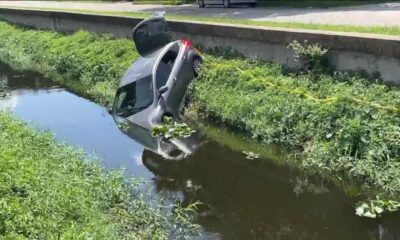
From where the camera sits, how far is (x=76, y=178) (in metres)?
8.36

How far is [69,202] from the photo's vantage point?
714 cm

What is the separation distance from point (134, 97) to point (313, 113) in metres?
4.29

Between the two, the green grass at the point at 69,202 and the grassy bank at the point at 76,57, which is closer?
the green grass at the point at 69,202

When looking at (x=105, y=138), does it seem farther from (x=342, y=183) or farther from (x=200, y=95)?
(x=342, y=183)

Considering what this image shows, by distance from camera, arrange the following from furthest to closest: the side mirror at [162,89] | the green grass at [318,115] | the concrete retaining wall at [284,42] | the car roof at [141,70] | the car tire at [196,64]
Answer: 1. the car tire at [196,64]
2. the car roof at [141,70]
3. the side mirror at [162,89]
4. the concrete retaining wall at [284,42]
5. the green grass at [318,115]

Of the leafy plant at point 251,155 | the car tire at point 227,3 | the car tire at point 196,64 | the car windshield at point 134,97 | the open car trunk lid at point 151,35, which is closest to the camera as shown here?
the leafy plant at point 251,155

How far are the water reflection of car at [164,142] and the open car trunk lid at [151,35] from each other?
127 inches

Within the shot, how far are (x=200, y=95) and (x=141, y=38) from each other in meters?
2.99

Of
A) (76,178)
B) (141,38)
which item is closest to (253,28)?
(141,38)

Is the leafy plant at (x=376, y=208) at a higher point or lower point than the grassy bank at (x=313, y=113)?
lower

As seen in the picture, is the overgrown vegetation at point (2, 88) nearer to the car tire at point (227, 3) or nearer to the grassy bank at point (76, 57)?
the grassy bank at point (76, 57)

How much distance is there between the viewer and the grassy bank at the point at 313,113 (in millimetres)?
8734

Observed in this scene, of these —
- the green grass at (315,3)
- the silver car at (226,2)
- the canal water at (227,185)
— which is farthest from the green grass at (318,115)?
the silver car at (226,2)

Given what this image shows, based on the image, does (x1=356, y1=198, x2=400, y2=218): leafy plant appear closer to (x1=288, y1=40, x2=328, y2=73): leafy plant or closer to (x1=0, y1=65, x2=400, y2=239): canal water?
(x1=0, y1=65, x2=400, y2=239): canal water
